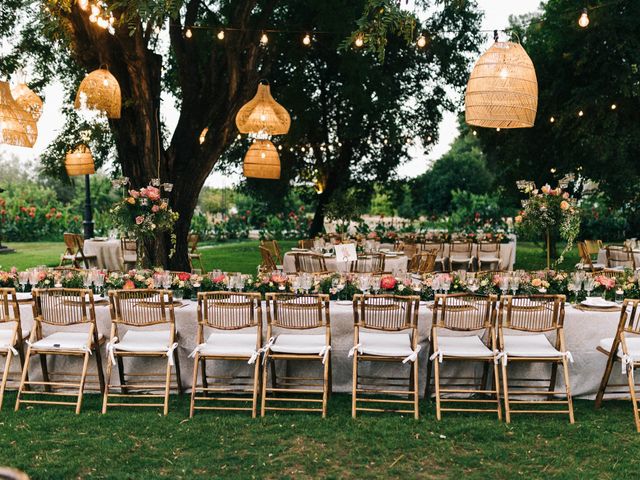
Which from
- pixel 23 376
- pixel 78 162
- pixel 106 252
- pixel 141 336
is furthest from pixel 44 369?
pixel 106 252

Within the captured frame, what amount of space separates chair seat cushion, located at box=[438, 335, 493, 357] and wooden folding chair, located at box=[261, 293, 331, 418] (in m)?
0.91

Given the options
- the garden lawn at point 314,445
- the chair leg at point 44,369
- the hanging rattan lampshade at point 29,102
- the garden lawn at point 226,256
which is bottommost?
the garden lawn at point 314,445

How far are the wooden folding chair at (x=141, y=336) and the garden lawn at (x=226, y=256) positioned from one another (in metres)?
8.99

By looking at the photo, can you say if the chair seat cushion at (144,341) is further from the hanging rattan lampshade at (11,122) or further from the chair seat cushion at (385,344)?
the hanging rattan lampshade at (11,122)

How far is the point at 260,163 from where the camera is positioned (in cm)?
1002

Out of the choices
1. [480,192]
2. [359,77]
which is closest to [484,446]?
[359,77]

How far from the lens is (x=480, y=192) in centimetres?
2947

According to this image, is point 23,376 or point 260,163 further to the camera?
point 260,163

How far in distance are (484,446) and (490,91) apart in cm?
251

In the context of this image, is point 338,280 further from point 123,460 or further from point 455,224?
point 455,224

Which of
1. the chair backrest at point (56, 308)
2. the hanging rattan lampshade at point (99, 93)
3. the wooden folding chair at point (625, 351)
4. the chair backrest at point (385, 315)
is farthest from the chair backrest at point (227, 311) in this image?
the wooden folding chair at point (625, 351)

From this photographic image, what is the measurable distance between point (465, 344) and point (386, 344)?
64 cm

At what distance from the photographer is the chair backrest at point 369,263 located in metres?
9.77

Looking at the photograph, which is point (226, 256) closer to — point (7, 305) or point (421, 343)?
point (7, 305)
